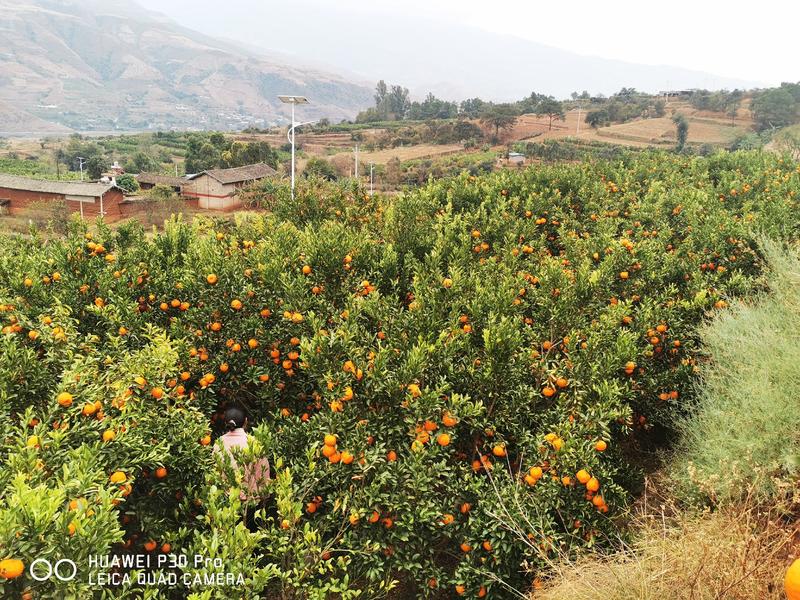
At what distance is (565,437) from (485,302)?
1507mm

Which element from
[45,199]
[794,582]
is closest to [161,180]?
[45,199]

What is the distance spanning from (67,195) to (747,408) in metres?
53.5

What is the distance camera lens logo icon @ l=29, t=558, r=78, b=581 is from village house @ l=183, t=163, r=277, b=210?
52881 mm

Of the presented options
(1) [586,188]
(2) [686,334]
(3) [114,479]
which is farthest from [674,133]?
(3) [114,479]

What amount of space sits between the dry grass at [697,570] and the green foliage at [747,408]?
28 centimetres

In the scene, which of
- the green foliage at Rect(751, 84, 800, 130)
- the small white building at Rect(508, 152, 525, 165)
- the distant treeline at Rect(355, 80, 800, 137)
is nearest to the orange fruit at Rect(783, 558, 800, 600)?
the small white building at Rect(508, 152, 525, 165)

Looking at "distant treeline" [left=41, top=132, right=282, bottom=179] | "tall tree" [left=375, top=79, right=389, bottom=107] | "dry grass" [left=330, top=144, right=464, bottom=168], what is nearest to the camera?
"dry grass" [left=330, top=144, right=464, bottom=168]

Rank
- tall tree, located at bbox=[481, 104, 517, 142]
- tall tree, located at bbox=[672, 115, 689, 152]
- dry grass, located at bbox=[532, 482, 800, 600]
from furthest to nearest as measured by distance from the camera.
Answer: tall tree, located at bbox=[481, 104, 517, 142] → tall tree, located at bbox=[672, 115, 689, 152] → dry grass, located at bbox=[532, 482, 800, 600]

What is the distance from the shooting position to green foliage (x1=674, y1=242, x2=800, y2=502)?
366 cm

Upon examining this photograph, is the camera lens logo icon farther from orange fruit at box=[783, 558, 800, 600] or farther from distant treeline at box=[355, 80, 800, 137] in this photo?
distant treeline at box=[355, 80, 800, 137]

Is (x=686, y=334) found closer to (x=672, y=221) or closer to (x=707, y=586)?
(x=707, y=586)

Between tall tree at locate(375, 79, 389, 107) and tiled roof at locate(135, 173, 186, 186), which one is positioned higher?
tall tree at locate(375, 79, 389, 107)

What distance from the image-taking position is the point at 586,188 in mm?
10562

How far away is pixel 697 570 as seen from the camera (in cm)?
285
